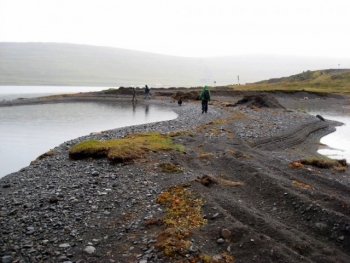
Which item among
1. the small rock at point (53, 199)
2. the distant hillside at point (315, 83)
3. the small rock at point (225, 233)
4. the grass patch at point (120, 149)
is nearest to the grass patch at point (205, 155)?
the grass patch at point (120, 149)

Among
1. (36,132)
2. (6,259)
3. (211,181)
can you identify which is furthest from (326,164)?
(36,132)

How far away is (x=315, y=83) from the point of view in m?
86.0

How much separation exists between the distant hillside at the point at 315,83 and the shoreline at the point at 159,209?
63.7 metres

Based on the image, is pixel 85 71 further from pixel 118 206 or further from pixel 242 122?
pixel 118 206

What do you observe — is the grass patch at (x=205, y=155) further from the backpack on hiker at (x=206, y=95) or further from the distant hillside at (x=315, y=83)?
the distant hillside at (x=315, y=83)

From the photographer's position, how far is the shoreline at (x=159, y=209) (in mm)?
8188

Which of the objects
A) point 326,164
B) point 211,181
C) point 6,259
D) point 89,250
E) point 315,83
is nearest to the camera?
point 6,259

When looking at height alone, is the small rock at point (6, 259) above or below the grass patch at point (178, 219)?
below

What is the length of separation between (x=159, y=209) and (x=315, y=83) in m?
83.9

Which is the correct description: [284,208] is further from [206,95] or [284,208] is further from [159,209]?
[206,95]

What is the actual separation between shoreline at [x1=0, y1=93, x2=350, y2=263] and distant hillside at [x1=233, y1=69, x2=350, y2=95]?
63.7 metres

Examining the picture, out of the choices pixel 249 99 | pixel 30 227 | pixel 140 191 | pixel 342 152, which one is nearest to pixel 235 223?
pixel 140 191

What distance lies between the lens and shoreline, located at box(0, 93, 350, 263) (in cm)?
819

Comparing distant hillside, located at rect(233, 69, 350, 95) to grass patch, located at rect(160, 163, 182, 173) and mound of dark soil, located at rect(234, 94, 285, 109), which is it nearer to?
mound of dark soil, located at rect(234, 94, 285, 109)
